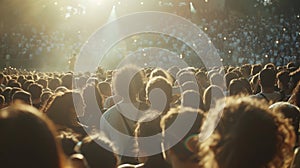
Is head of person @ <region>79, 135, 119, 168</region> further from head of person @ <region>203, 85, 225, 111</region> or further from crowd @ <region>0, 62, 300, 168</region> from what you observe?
head of person @ <region>203, 85, 225, 111</region>

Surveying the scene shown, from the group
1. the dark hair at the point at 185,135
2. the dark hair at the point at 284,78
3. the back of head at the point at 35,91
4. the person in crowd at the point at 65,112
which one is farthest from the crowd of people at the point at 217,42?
the dark hair at the point at 185,135

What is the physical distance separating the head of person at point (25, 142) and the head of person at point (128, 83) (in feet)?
14.2

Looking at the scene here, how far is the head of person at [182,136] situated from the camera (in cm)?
367

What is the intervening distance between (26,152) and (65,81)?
10.5 m

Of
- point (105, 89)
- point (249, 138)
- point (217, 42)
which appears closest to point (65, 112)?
point (249, 138)

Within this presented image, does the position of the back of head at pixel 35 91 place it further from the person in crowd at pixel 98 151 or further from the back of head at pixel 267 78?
the person in crowd at pixel 98 151

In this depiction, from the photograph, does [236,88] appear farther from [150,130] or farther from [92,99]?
[150,130]

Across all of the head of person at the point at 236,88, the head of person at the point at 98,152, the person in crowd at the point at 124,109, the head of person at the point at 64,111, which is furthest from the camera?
the head of person at the point at 236,88

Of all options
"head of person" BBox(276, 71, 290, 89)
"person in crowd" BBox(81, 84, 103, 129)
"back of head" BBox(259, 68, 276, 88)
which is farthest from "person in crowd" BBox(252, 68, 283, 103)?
"person in crowd" BBox(81, 84, 103, 129)

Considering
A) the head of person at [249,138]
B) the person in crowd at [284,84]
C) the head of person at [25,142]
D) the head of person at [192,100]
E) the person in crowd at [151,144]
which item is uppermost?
the head of person at [25,142]

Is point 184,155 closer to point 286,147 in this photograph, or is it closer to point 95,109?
point 286,147

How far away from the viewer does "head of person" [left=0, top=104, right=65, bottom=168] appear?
8.25 feet

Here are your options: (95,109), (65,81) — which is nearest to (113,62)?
(65,81)

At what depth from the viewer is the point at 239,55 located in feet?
115
